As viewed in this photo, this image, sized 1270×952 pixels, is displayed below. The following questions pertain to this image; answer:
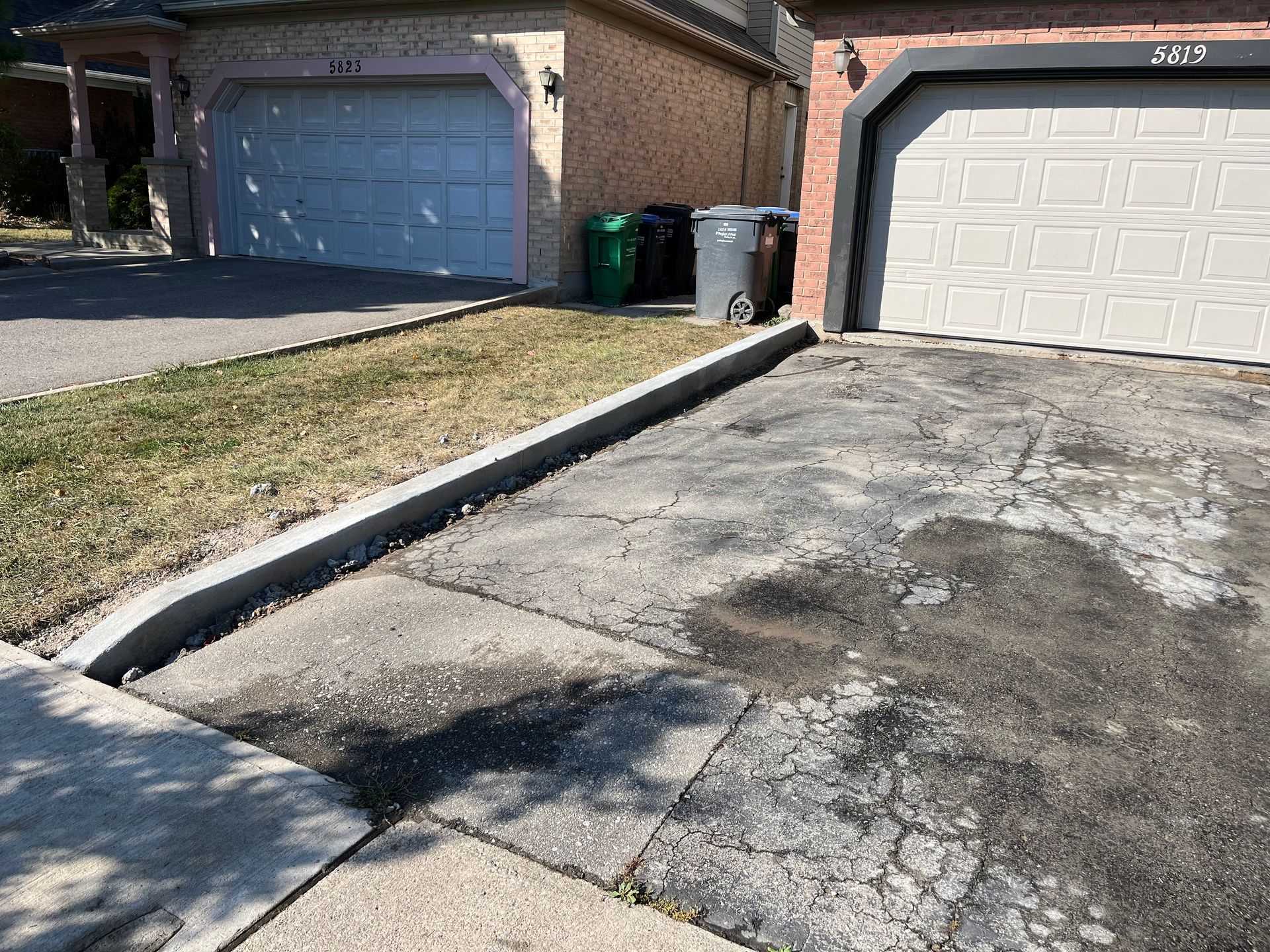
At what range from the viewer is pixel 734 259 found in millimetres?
11328

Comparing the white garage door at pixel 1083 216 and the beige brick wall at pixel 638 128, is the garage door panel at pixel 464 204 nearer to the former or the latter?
the beige brick wall at pixel 638 128

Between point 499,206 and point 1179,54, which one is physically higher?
point 1179,54

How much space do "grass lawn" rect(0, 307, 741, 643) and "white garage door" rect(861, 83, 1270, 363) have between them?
8.52ft

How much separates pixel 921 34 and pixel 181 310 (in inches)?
329

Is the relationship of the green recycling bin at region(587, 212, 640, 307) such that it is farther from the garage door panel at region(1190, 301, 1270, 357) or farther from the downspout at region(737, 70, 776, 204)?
the garage door panel at region(1190, 301, 1270, 357)

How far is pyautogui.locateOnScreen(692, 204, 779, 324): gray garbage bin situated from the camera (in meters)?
11.2

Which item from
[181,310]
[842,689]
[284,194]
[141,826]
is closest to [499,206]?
[284,194]

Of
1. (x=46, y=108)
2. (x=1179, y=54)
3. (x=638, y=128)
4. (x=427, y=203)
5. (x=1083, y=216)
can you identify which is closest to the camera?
(x=1179, y=54)

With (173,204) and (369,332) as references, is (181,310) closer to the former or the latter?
(369,332)

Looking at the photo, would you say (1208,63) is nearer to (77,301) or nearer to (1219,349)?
(1219,349)

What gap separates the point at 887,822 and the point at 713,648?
117 cm

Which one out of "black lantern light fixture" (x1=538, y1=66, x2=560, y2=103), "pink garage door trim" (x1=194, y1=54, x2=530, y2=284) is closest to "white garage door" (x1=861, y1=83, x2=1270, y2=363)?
"black lantern light fixture" (x1=538, y1=66, x2=560, y2=103)

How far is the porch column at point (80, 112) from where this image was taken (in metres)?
16.6

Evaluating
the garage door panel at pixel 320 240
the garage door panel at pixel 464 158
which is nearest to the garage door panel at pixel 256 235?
the garage door panel at pixel 320 240
